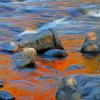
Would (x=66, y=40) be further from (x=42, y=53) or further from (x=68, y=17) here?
(x=68, y=17)

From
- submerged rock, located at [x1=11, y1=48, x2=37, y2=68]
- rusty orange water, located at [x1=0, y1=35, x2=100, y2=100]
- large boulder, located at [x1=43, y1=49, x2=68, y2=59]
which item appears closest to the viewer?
rusty orange water, located at [x1=0, y1=35, x2=100, y2=100]

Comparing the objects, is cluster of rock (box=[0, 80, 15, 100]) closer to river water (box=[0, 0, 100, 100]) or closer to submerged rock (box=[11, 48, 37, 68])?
river water (box=[0, 0, 100, 100])

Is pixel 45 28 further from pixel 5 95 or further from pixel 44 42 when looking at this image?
pixel 5 95

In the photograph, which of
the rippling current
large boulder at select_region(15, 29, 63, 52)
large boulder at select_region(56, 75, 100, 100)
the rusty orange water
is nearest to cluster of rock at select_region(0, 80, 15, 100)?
the rusty orange water

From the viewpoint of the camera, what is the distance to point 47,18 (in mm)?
15047

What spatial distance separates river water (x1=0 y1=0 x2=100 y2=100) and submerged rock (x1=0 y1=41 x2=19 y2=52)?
45 centimetres

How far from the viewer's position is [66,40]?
10.7 meters

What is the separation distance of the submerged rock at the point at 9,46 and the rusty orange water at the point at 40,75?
0.46m

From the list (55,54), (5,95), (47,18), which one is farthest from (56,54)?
(47,18)

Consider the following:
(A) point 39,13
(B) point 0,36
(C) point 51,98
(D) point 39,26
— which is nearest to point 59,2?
(A) point 39,13

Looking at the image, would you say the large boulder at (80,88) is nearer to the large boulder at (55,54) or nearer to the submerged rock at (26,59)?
the submerged rock at (26,59)

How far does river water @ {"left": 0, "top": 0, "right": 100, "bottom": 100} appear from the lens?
6512mm

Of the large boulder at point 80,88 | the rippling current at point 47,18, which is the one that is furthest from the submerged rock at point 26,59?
the rippling current at point 47,18

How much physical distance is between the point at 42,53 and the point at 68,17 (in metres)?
6.58
